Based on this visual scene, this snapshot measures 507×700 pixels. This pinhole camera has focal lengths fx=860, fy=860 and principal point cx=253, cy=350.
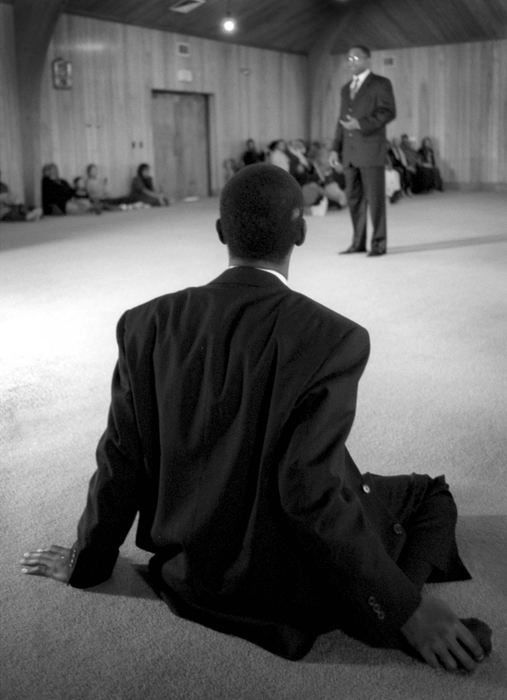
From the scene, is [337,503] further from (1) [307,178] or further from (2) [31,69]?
(1) [307,178]

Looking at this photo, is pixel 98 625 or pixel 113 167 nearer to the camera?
pixel 98 625

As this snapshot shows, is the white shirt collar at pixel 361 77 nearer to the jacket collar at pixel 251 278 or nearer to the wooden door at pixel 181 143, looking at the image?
the jacket collar at pixel 251 278

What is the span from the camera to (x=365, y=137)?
6531mm

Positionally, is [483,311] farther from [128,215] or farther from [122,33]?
[122,33]

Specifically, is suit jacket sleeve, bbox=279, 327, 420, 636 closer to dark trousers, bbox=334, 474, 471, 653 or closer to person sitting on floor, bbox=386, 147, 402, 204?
dark trousers, bbox=334, 474, 471, 653

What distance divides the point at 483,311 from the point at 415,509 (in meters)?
2.83

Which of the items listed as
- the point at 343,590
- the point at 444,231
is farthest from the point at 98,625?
the point at 444,231

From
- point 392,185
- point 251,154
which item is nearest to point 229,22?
point 251,154

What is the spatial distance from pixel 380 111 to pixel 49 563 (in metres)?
5.41

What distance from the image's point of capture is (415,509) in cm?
198

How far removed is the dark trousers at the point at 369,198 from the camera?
660cm

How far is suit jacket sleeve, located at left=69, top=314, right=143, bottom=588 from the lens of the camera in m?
1.63

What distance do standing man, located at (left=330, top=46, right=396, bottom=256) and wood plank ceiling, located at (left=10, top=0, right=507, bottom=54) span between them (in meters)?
6.61

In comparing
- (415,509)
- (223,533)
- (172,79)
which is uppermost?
(172,79)
